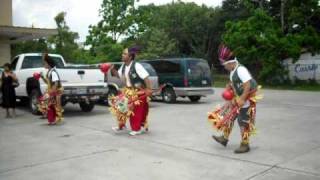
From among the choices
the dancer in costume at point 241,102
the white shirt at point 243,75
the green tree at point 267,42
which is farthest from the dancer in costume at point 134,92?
the green tree at point 267,42

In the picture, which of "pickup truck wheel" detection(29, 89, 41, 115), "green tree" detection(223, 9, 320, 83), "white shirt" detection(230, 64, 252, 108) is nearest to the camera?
"white shirt" detection(230, 64, 252, 108)

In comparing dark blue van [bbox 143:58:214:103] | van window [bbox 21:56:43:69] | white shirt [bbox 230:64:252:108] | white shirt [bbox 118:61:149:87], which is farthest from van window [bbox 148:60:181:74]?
white shirt [bbox 230:64:252:108]

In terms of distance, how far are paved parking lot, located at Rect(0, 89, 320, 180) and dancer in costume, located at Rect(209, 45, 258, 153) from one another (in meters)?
0.41

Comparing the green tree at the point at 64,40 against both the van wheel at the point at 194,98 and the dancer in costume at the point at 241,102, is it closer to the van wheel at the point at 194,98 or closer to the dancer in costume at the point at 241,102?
the van wheel at the point at 194,98

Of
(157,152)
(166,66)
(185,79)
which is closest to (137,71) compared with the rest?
(157,152)

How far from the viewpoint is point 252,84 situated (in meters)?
8.15

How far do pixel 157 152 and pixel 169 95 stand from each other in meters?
10.6

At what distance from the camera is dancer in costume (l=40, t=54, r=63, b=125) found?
12109 mm

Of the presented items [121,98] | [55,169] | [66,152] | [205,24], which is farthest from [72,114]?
[205,24]

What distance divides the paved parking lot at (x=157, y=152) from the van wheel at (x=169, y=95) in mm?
5719

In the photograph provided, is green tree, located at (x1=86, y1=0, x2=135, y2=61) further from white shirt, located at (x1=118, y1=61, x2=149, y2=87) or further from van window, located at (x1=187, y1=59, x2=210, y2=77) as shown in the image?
white shirt, located at (x1=118, y1=61, x2=149, y2=87)

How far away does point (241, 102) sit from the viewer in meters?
7.94

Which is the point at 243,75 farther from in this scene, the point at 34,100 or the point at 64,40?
the point at 64,40

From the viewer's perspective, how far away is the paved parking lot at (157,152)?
6844mm
